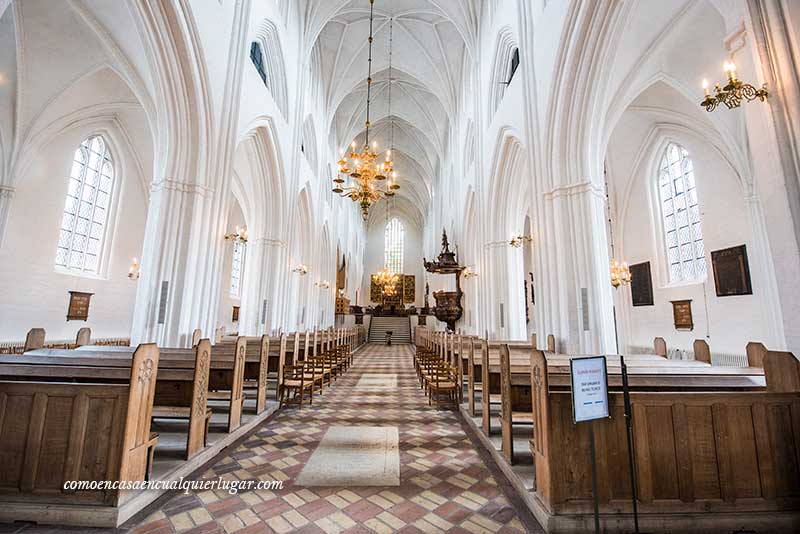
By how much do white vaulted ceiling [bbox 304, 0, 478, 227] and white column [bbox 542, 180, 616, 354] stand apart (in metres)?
9.43

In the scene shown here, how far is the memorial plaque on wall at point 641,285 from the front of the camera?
446 inches

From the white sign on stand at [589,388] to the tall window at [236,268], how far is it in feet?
53.8

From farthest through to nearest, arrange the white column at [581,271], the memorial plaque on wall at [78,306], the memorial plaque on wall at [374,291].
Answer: the memorial plaque on wall at [374,291], the memorial plaque on wall at [78,306], the white column at [581,271]

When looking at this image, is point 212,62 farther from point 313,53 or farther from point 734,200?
point 734,200

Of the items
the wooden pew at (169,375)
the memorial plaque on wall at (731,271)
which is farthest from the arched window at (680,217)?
the wooden pew at (169,375)

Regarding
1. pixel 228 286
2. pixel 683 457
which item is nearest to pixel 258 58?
pixel 228 286

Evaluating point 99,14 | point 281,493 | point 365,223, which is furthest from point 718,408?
point 365,223

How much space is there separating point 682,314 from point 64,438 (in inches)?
507

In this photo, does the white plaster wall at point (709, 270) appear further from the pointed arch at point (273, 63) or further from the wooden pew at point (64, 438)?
the wooden pew at point (64, 438)

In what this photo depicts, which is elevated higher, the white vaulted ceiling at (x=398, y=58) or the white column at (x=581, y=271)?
the white vaulted ceiling at (x=398, y=58)

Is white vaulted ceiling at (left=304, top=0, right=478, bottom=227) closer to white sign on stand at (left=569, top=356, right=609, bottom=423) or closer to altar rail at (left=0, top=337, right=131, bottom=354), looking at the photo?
altar rail at (left=0, top=337, right=131, bottom=354)

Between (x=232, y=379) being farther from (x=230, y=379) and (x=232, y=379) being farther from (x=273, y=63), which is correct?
(x=273, y=63)

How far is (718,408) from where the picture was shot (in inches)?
97.4

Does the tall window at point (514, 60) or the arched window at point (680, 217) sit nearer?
the tall window at point (514, 60)
